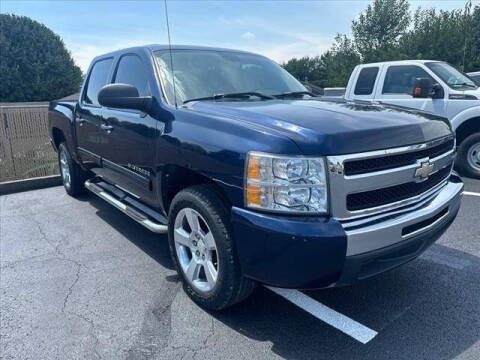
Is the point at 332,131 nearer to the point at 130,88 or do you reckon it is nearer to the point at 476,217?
the point at 130,88

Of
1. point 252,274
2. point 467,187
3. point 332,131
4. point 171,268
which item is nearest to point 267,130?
point 332,131

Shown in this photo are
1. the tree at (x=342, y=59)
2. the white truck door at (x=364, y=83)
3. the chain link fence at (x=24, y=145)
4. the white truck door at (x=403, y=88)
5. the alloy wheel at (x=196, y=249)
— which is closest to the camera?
the alloy wheel at (x=196, y=249)

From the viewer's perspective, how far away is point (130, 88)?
10.3 feet

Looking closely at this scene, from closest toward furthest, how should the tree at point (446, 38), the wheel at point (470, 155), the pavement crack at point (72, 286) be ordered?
the pavement crack at point (72, 286) → the wheel at point (470, 155) → the tree at point (446, 38)

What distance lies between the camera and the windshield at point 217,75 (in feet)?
10.9

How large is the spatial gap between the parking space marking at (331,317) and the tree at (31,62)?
1025 inches

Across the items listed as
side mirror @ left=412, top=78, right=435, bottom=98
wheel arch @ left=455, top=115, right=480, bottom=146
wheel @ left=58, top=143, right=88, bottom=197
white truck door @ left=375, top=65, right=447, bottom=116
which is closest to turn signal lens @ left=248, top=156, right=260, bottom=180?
wheel @ left=58, top=143, right=88, bottom=197

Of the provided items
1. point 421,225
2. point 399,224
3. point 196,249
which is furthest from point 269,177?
point 421,225

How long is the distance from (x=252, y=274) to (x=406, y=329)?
43.9 inches

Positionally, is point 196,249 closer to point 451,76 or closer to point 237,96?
point 237,96

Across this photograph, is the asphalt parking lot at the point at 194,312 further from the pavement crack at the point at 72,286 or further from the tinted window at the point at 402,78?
the tinted window at the point at 402,78

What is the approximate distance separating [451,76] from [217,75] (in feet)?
17.0

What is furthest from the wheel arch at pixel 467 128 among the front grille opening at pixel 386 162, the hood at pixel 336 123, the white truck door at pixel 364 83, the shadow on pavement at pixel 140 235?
the shadow on pavement at pixel 140 235

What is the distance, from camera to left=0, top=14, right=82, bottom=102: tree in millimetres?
23719
